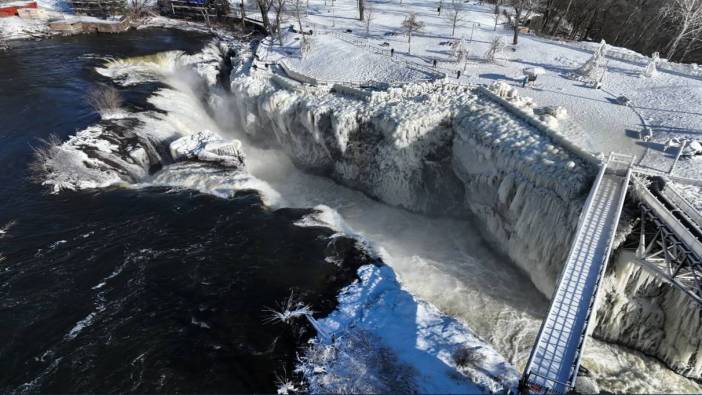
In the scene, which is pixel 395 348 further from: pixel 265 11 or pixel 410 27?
pixel 265 11

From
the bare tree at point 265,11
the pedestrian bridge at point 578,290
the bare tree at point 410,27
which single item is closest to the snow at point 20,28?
the bare tree at point 265,11

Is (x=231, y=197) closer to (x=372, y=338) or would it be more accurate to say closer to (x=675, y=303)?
(x=372, y=338)

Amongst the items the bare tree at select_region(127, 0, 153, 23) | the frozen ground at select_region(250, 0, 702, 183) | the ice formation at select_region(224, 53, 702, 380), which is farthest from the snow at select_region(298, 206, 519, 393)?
the bare tree at select_region(127, 0, 153, 23)

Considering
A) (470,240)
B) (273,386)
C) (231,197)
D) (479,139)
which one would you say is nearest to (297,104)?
(231,197)

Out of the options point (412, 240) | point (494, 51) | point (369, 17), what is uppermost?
point (369, 17)

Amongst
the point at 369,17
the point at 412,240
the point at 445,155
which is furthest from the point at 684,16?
the point at 412,240

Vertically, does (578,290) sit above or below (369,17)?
below

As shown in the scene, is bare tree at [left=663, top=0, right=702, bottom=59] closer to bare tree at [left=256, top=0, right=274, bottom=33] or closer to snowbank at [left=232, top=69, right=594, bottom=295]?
snowbank at [left=232, top=69, right=594, bottom=295]
